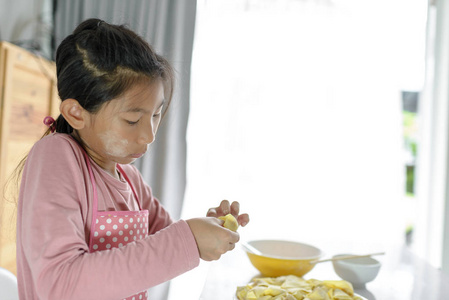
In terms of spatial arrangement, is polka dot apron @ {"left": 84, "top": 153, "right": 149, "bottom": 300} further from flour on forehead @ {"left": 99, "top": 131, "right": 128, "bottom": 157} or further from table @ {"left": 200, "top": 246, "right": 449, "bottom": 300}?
table @ {"left": 200, "top": 246, "right": 449, "bottom": 300}

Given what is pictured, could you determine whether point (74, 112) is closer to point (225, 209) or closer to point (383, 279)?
point (225, 209)

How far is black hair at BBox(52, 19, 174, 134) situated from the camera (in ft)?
2.60

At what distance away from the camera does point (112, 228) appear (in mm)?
831

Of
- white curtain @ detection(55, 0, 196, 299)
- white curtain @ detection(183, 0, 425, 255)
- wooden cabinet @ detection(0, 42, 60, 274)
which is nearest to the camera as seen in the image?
wooden cabinet @ detection(0, 42, 60, 274)

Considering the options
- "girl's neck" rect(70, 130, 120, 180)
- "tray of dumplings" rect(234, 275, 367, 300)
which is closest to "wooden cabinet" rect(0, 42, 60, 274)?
"girl's neck" rect(70, 130, 120, 180)

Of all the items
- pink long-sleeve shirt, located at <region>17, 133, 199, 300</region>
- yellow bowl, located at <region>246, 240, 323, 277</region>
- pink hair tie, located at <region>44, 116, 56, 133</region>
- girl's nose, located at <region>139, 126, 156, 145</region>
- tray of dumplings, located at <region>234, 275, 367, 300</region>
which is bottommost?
tray of dumplings, located at <region>234, 275, 367, 300</region>

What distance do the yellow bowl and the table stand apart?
0.06 m

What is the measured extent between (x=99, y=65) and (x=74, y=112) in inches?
4.3

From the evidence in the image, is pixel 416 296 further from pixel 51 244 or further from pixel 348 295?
pixel 51 244

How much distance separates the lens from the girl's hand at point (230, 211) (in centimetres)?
98

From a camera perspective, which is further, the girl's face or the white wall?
the white wall

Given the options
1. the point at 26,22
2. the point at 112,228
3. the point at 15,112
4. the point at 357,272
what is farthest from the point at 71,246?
the point at 26,22

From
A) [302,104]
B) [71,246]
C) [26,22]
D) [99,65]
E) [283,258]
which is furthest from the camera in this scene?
[302,104]

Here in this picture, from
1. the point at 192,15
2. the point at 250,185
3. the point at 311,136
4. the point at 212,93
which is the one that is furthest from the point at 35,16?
the point at 311,136
